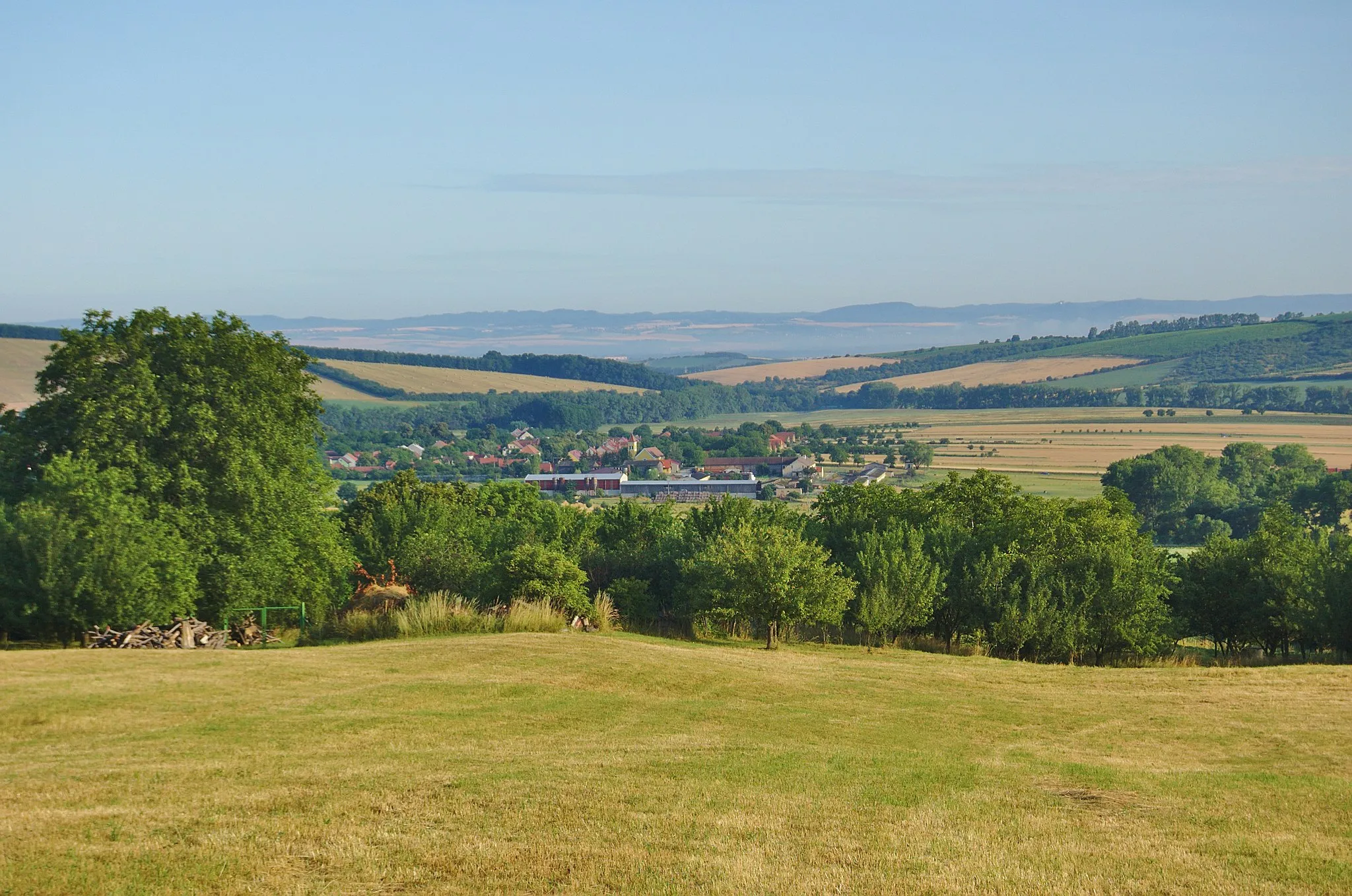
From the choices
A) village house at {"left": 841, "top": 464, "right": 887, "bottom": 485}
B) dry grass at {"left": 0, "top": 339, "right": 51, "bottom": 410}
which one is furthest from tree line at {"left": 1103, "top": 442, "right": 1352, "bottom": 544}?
dry grass at {"left": 0, "top": 339, "right": 51, "bottom": 410}

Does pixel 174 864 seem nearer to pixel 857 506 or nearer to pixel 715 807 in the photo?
pixel 715 807

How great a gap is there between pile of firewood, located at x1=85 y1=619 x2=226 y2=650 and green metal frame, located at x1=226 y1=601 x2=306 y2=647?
50.3 inches

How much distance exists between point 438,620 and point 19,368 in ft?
443

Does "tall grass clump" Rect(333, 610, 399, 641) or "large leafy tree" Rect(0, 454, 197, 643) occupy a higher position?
"large leafy tree" Rect(0, 454, 197, 643)

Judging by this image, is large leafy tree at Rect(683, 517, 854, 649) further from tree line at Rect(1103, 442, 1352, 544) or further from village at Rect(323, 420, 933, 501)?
village at Rect(323, 420, 933, 501)

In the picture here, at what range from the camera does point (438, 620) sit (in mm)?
32438

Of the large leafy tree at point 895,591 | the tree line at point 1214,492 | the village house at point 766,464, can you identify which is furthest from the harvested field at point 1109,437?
the large leafy tree at point 895,591

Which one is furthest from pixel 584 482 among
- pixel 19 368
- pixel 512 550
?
pixel 512 550

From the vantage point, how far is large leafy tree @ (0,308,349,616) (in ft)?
112

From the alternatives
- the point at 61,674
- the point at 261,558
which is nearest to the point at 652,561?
the point at 261,558

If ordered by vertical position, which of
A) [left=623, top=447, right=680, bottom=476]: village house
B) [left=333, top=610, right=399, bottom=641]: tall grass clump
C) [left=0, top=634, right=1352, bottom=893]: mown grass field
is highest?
[left=0, top=634, right=1352, bottom=893]: mown grass field

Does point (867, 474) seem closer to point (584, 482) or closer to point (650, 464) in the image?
point (584, 482)

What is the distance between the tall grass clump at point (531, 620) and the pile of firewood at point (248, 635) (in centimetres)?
622

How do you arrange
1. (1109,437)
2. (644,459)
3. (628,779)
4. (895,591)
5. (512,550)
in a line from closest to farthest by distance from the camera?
(628,779) → (512,550) → (895,591) → (644,459) → (1109,437)
